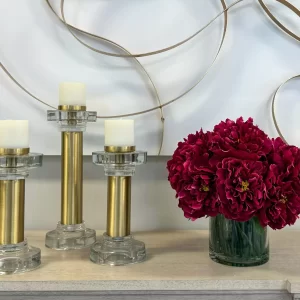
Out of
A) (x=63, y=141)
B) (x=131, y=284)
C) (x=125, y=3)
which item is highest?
(x=125, y=3)

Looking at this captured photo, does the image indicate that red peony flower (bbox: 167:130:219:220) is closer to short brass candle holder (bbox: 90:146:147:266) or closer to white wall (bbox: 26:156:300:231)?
short brass candle holder (bbox: 90:146:147:266)

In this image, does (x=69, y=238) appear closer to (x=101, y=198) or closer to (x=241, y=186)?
(x=101, y=198)

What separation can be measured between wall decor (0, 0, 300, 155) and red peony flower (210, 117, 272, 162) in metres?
0.20

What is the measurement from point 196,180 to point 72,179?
22 cm

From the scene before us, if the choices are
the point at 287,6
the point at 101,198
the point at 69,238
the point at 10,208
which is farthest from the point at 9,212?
the point at 287,6

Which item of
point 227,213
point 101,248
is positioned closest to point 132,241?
point 101,248

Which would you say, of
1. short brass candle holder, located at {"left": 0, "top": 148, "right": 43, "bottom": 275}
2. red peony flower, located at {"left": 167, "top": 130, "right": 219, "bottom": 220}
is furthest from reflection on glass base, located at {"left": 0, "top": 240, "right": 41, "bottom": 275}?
red peony flower, located at {"left": 167, "top": 130, "right": 219, "bottom": 220}

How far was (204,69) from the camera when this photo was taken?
792 mm

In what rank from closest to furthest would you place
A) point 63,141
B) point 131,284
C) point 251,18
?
point 131,284 → point 63,141 → point 251,18

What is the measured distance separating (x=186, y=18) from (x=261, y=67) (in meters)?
0.17

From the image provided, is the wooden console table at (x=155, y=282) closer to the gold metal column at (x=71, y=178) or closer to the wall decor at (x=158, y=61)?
the gold metal column at (x=71, y=178)

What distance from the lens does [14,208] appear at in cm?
58

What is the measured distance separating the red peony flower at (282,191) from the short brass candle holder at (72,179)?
0.94 ft

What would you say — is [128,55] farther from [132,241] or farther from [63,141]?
[132,241]
